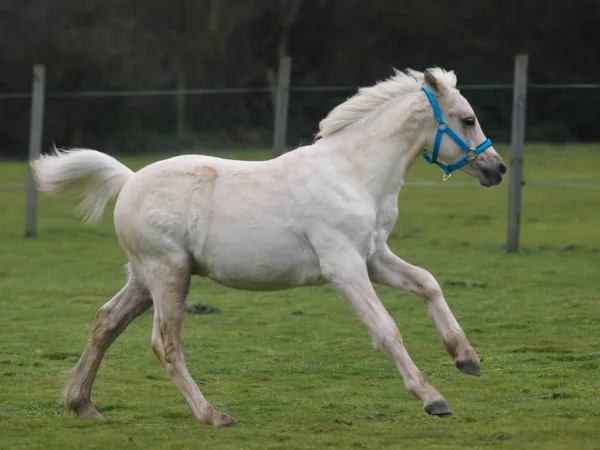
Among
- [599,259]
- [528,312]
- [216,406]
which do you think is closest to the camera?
[216,406]

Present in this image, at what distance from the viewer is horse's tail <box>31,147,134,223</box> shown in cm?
660

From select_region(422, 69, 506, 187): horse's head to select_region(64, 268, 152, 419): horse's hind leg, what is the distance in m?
1.74

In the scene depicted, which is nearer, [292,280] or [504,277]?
[292,280]

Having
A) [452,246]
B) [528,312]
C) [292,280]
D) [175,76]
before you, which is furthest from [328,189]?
[175,76]

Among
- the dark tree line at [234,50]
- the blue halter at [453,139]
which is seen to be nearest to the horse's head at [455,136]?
the blue halter at [453,139]

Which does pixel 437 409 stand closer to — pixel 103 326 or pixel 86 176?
pixel 103 326

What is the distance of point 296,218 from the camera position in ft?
19.5

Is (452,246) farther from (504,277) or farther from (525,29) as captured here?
(525,29)

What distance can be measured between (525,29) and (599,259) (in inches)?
888

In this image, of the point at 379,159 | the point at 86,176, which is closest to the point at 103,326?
the point at 86,176

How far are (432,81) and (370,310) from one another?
125 cm

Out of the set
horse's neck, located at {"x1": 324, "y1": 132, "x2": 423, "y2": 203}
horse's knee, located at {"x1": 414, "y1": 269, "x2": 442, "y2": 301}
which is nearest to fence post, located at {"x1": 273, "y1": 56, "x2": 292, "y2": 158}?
horse's neck, located at {"x1": 324, "y1": 132, "x2": 423, "y2": 203}

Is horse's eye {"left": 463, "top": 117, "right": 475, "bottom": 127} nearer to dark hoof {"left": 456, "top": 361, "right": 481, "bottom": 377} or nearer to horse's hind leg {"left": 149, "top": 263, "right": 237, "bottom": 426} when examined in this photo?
dark hoof {"left": 456, "top": 361, "right": 481, "bottom": 377}

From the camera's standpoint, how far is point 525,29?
1363 inches
